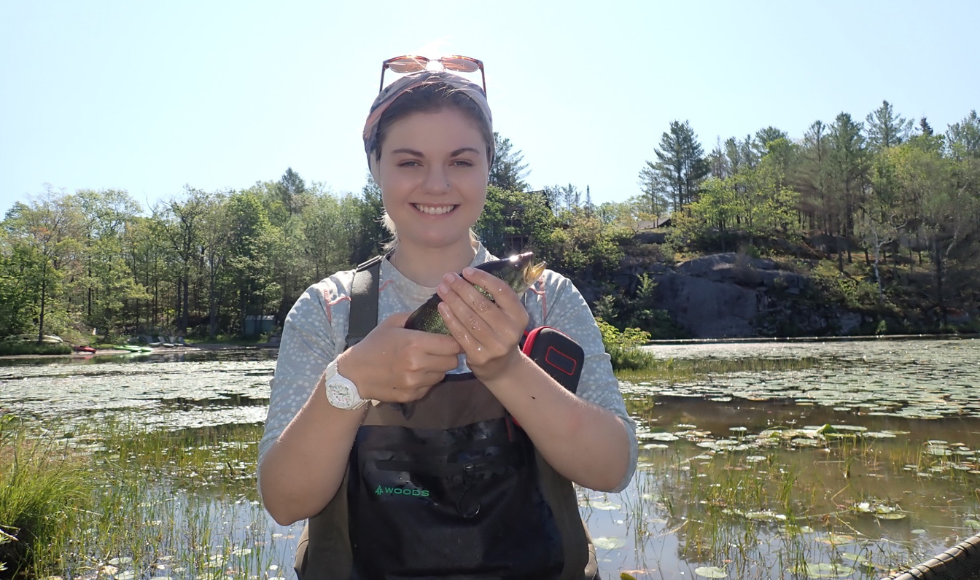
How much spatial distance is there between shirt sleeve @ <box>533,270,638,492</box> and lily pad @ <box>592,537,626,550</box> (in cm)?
265

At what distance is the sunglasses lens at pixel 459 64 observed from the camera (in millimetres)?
2363

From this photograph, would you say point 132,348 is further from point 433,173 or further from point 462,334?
point 462,334

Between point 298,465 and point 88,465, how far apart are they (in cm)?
571

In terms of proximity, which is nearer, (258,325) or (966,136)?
(258,325)

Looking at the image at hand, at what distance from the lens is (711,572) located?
381 centimetres

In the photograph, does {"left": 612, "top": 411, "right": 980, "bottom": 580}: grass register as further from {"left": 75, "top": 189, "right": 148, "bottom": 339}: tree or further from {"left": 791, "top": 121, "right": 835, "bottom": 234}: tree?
{"left": 791, "top": 121, "right": 835, "bottom": 234}: tree

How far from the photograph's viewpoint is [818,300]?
44688 millimetres

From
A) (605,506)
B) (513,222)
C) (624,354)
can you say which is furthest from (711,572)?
(513,222)

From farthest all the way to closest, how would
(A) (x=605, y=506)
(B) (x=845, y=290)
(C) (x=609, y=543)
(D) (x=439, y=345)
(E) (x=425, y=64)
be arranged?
(B) (x=845, y=290) < (A) (x=605, y=506) < (C) (x=609, y=543) < (E) (x=425, y=64) < (D) (x=439, y=345)

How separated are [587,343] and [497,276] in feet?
1.58

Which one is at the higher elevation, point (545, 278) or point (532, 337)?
point (545, 278)

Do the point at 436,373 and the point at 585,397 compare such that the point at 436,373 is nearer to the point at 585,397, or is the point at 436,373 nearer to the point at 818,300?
the point at 585,397

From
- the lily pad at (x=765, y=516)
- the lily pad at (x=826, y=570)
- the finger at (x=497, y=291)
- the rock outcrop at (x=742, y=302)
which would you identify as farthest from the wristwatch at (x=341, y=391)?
the rock outcrop at (x=742, y=302)

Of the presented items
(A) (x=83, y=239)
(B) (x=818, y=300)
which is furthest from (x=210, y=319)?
A: (B) (x=818, y=300)
